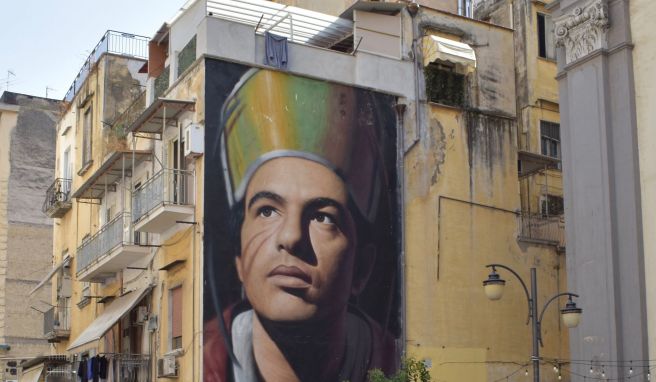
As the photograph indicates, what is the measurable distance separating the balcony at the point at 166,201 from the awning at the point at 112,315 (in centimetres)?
217

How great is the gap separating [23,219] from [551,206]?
22.1 metres

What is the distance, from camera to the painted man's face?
25.9 meters

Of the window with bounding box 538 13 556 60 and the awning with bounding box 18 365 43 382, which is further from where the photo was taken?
the awning with bounding box 18 365 43 382

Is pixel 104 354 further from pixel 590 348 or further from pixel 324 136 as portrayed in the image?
pixel 590 348

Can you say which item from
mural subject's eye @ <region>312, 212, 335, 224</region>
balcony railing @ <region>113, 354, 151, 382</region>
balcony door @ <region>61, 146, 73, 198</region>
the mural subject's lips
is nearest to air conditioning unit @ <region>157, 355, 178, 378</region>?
balcony railing @ <region>113, 354, 151, 382</region>

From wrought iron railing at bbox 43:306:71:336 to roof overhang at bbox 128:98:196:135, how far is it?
31.7 feet

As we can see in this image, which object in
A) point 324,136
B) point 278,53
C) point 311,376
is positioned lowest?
point 311,376

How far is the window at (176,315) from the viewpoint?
26938 mm

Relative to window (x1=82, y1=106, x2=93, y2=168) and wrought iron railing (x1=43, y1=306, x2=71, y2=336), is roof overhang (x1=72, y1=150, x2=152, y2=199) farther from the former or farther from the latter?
wrought iron railing (x1=43, y1=306, x2=71, y2=336)

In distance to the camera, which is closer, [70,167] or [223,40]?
[223,40]

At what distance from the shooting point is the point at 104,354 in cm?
3012

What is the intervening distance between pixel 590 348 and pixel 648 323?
1.21 meters

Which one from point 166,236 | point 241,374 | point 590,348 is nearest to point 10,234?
point 166,236

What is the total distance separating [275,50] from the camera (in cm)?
2697
